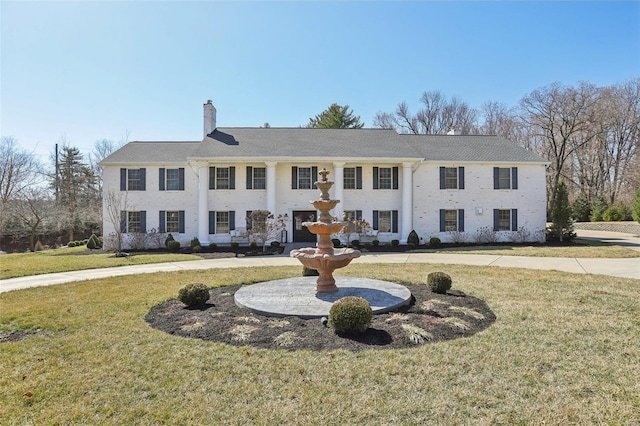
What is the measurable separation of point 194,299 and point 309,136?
1829 cm

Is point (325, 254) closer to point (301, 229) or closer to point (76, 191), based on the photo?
point (301, 229)

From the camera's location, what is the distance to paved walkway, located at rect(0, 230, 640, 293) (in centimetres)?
1146

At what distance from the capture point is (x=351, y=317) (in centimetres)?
579

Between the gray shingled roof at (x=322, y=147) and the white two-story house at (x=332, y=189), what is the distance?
120 millimetres

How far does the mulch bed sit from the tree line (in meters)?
27.4

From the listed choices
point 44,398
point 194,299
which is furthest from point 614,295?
point 44,398

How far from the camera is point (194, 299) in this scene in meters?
7.72

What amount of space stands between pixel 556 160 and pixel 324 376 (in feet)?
141

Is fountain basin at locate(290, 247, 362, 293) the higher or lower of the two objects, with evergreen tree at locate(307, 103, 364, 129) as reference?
lower

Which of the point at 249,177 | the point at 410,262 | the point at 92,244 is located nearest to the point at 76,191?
the point at 92,244

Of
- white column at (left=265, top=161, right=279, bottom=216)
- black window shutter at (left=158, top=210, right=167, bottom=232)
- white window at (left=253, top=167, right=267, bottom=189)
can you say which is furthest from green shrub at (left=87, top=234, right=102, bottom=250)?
white column at (left=265, top=161, right=279, bottom=216)

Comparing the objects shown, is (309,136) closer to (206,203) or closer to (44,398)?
(206,203)

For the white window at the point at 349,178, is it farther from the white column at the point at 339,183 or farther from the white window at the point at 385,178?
the white window at the point at 385,178

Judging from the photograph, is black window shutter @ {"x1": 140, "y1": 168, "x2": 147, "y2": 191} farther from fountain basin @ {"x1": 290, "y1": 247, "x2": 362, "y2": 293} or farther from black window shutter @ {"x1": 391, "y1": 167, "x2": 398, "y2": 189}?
fountain basin @ {"x1": 290, "y1": 247, "x2": 362, "y2": 293}
